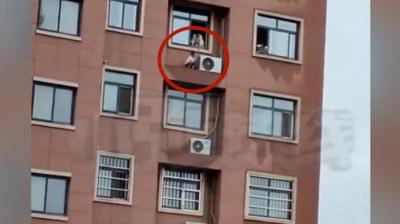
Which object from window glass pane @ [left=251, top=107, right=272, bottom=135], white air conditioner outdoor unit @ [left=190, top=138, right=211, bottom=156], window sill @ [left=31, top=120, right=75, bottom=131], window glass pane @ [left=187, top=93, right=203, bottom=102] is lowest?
white air conditioner outdoor unit @ [left=190, top=138, right=211, bottom=156]

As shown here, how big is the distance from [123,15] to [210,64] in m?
0.16

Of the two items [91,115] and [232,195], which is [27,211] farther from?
[232,195]

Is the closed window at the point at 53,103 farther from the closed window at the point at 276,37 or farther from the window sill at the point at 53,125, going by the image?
the closed window at the point at 276,37

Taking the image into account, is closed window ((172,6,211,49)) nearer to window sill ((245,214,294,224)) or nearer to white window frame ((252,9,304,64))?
white window frame ((252,9,304,64))

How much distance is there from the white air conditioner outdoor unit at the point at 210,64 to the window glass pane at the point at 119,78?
11cm

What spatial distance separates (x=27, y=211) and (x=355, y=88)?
22.5 inches

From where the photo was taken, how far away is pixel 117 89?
3.89 ft

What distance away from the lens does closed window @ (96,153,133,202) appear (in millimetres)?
1167

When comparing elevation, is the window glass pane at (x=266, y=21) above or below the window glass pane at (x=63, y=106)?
above

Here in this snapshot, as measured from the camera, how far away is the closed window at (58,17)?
1164mm

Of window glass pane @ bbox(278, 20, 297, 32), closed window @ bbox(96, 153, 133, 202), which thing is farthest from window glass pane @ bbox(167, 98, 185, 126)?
window glass pane @ bbox(278, 20, 297, 32)

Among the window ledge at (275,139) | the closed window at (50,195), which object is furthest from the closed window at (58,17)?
the window ledge at (275,139)

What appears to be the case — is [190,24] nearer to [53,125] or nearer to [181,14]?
[181,14]

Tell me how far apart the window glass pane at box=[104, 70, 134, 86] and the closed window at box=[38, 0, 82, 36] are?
0.26 feet
